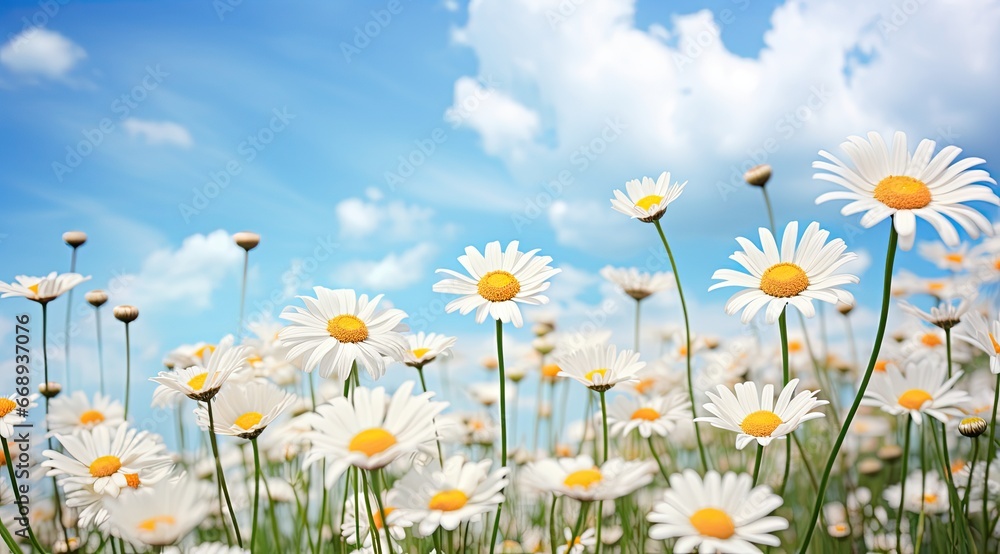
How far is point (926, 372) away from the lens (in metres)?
1.70

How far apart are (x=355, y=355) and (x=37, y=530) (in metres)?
1.89

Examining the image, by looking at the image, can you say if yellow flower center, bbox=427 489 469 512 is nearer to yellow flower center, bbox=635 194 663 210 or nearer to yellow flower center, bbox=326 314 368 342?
yellow flower center, bbox=326 314 368 342

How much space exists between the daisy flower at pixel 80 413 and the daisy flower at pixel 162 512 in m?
1.20

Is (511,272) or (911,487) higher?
(511,272)

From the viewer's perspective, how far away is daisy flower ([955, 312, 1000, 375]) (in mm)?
1572

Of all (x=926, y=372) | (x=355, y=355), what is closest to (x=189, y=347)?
(x=355, y=355)

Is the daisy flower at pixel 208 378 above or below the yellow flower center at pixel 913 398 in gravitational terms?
above

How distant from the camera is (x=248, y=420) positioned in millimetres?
1393

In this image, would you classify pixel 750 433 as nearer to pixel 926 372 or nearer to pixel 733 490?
pixel 733 490

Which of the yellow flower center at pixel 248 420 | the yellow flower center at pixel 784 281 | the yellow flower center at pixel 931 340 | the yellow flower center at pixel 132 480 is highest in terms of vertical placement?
the yellow flower center at pixel 931 340

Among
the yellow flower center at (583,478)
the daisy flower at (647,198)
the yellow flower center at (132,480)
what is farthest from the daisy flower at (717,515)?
the yellow flower center at (132,480)

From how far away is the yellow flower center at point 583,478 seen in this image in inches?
43.1

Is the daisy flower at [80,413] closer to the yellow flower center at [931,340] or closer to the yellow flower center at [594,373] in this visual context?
the yellow flower center at [594,373]

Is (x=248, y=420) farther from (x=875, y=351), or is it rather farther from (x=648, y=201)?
(x=875, y=351)
